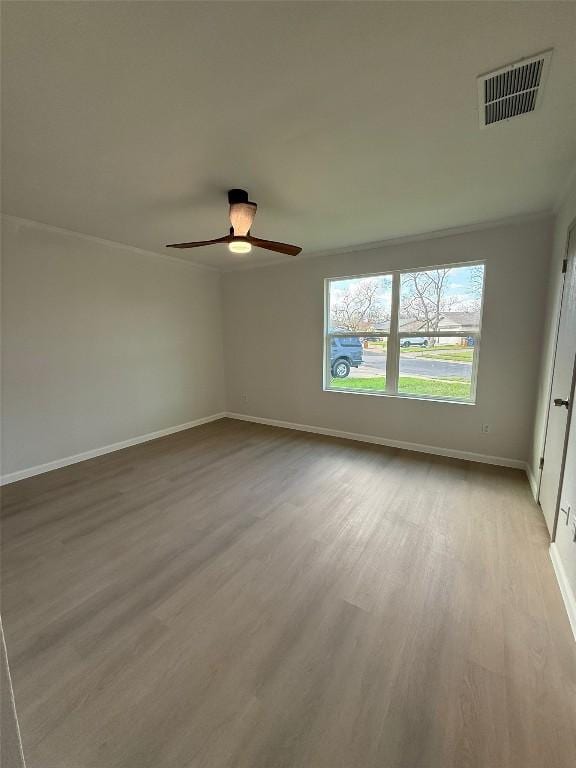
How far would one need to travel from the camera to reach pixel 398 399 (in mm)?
3885

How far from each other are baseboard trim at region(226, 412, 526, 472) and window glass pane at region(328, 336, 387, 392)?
0.66m

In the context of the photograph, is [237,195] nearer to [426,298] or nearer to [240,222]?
[240,222]

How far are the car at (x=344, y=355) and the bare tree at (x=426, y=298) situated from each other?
2.40 feet

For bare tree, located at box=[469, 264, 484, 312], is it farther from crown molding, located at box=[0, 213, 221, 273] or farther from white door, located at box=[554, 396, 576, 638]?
crown molding, located at box=[0, 213, 221, 273]

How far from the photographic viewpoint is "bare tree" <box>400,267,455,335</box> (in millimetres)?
3541

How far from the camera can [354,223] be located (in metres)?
3.11

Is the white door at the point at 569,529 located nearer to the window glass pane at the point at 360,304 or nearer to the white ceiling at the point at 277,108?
the white ceiling at the point at 277,108

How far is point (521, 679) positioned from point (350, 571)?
86cm

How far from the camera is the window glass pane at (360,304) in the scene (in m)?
3.92

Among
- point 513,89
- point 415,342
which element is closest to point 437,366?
point 415,342

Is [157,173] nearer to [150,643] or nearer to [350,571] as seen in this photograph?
[150,643]

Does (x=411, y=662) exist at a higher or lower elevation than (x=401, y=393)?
lower

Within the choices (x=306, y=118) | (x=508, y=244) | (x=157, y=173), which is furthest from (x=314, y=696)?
(x=508, y=244)

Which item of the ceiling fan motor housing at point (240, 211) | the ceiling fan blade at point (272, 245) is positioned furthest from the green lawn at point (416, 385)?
the ceiling fan motor housing at point (240, 211)
